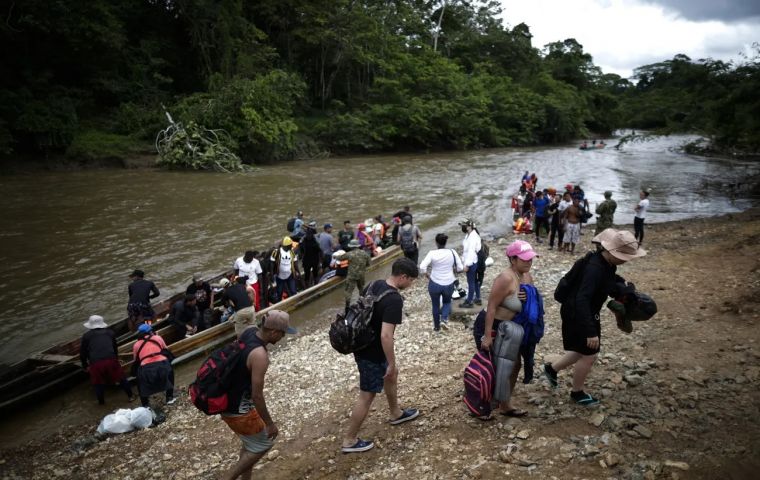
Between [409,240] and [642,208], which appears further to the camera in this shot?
[642,208]

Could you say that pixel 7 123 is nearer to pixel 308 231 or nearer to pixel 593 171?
pixel 308 231

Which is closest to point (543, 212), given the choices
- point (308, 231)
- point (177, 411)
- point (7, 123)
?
point (308, 231)

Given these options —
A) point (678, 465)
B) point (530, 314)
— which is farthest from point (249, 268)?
point (678, 465)

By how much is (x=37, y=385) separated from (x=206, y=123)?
89.9 ft

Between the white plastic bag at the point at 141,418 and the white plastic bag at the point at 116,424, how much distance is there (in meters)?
0.05

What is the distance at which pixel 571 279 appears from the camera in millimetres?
4320

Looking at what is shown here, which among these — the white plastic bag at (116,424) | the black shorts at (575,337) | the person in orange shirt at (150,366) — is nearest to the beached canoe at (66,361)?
the person in orange shirt at (150,366)

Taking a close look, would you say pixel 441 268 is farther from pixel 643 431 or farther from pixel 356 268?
pixel 643 431

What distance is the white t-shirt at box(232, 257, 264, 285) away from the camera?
9.54 metres

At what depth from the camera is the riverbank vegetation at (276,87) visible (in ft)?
85.5

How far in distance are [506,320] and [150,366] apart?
535cm

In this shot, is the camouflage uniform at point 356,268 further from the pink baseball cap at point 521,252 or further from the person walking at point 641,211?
the person walking at point 641,211

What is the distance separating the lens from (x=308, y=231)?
11297 mm

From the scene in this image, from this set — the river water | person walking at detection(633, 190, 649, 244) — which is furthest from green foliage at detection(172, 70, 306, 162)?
person walking at detection(633, 190, 649, 244)
